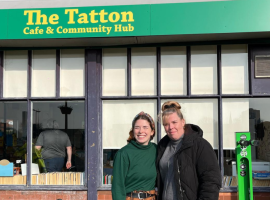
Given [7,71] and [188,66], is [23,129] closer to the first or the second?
[7,71]

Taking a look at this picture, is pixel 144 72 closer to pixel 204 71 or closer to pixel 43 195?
pixel 204 71

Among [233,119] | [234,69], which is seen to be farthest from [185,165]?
[234,69]

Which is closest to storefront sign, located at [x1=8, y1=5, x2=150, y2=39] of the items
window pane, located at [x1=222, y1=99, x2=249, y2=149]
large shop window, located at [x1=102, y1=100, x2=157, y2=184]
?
large shop window, located at [x1=102, y1=100, x2=157, y2=184]

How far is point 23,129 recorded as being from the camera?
20.0ft

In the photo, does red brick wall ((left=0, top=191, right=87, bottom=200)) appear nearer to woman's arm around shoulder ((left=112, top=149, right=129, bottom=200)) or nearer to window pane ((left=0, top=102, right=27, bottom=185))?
window pane ((left=0, top=102, right=27, bottom=185))

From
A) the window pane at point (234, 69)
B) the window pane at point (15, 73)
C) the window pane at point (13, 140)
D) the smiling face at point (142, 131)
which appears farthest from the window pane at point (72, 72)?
the smiling face at point (142, 131)


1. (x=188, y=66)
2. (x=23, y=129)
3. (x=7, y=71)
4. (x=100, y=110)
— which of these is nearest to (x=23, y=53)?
(x=7, y=71)

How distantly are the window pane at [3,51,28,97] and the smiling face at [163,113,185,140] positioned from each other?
3.87m

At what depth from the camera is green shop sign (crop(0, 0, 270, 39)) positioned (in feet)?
16.8

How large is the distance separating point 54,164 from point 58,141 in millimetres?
450

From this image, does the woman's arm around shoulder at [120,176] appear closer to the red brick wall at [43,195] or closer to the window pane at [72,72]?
the red brick wall at [43,195]

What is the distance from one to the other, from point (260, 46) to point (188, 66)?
1329 mm

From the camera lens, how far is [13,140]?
618 centimetres

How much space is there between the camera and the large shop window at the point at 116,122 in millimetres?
5871
